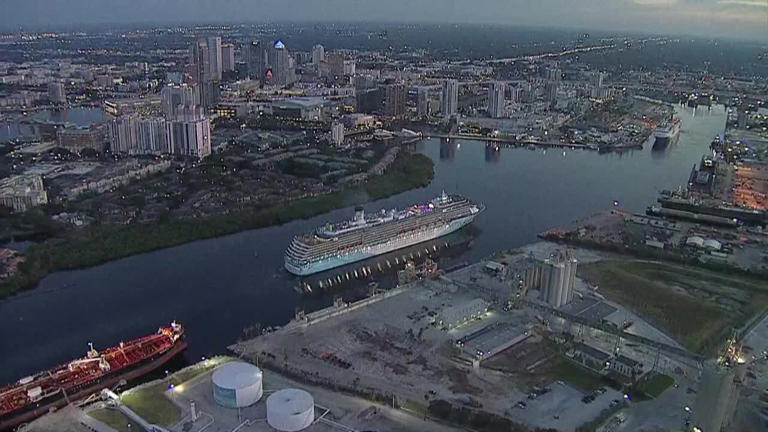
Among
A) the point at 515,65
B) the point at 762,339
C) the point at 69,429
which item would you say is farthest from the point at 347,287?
the point at 515,65

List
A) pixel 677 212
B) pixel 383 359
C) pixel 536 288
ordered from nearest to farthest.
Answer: pixel 383 359 < pixel 536 288 < pixel 677 212

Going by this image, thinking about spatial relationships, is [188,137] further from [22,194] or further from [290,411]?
[290,411]

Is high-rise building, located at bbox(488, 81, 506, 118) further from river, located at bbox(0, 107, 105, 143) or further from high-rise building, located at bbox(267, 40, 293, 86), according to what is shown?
river, located at bbox(0, 107, 105, 143)

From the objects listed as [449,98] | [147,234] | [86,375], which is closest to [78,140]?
[147,234]

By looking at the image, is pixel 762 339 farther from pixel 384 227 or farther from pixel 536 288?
pixel 384 227

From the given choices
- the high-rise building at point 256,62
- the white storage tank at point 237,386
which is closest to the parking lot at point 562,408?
the white storage tank at point 237,386

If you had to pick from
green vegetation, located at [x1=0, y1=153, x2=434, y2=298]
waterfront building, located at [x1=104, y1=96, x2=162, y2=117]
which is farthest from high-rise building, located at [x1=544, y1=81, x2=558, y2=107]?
waterfront building, located at [x1=104, y1=96, x2=162, y2=117]
